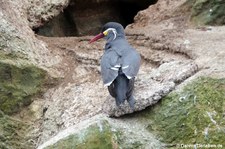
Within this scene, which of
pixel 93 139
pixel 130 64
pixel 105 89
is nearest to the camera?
pixel 93 139

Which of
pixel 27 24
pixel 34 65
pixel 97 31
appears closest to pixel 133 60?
pixel 34 65

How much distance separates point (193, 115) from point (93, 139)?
0.89 meters

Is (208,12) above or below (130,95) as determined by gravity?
below

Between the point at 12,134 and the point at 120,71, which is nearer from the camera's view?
the point at 120,71

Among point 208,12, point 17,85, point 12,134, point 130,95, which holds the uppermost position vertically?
point 130,95

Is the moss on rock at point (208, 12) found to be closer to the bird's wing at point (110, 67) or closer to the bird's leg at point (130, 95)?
the bird's wing at point (110, 67)

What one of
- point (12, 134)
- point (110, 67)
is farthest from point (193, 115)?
point (12, 134)

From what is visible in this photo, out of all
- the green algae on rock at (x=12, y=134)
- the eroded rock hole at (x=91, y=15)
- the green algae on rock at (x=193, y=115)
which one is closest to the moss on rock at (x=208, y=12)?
the eroded rock hole at (x=91, y=15)

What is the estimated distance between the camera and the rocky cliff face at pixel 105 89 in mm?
4973

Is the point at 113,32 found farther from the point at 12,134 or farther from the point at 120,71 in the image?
the point at 12,134

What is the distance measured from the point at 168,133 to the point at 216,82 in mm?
633

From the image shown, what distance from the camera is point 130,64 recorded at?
517 centimetres

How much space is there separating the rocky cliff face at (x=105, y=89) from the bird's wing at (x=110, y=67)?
31cm

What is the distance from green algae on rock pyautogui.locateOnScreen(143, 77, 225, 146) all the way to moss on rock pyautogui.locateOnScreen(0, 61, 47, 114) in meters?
1.43
